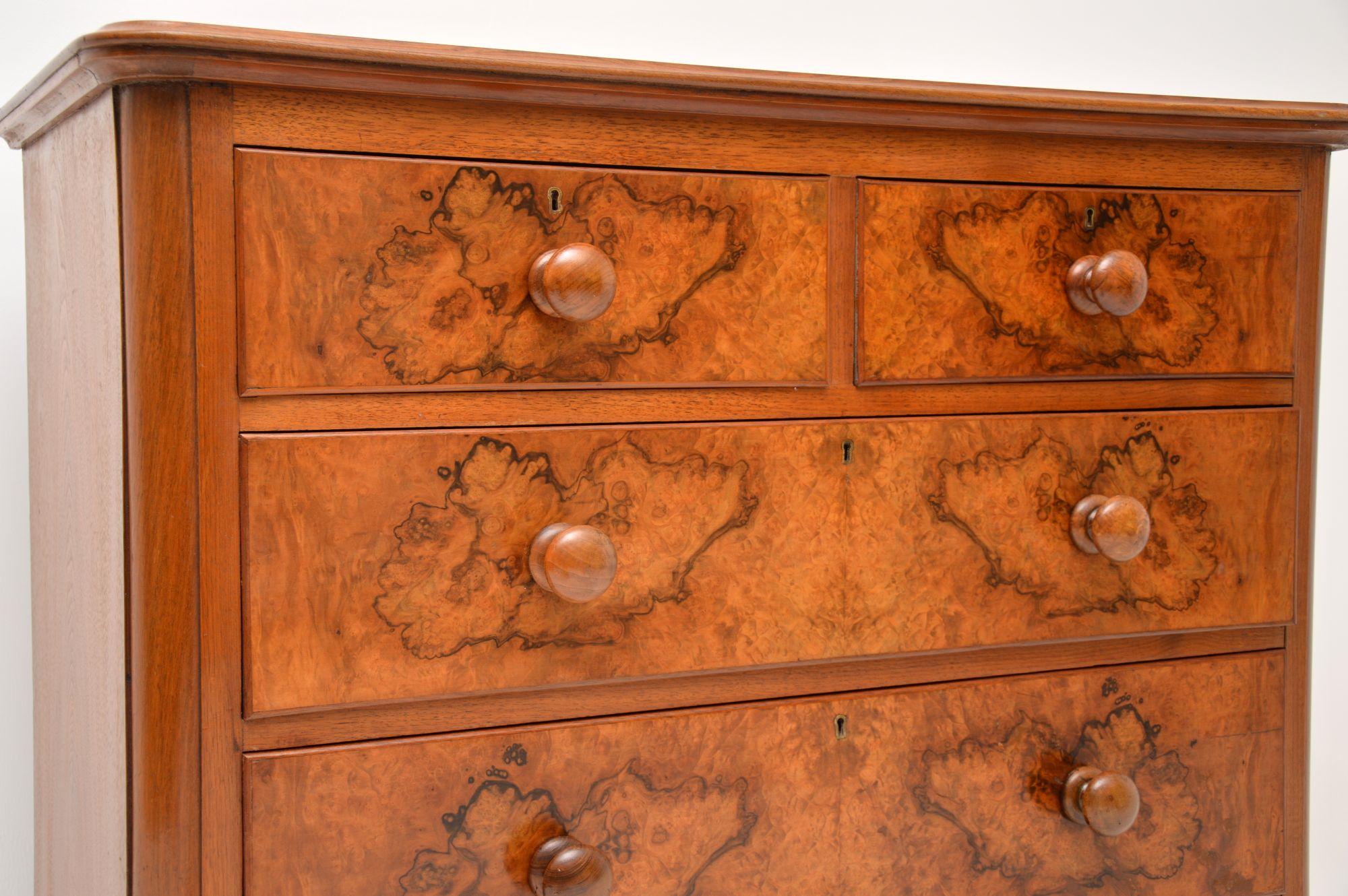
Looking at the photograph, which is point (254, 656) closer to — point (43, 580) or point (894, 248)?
point (43, 580)

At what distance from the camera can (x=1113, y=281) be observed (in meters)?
1.19

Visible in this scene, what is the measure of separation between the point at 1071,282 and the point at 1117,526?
25cm

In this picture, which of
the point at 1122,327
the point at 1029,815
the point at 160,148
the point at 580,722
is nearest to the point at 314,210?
the point at 160,148

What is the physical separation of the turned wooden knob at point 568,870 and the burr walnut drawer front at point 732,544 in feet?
0.47

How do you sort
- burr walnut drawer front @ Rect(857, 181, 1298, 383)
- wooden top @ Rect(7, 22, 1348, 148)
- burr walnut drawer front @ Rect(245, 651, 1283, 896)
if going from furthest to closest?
burr walnut drawer front @ Rect(857, 181, 1298, 383) < burr walnut drawer front @ Rect(245, 651, 1283, 896) < wooden top @ Rect(7, 22, 1348, 148)

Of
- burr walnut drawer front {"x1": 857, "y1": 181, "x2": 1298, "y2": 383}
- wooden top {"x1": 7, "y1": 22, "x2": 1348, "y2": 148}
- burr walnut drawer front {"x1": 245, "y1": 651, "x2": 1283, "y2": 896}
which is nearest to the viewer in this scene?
wooden top {"x1": 7, "y1": 22, "x2": 1348, "y2": 148}

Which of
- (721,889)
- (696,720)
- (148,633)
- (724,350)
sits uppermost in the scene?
(724,350)

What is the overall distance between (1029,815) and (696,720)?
38 cm

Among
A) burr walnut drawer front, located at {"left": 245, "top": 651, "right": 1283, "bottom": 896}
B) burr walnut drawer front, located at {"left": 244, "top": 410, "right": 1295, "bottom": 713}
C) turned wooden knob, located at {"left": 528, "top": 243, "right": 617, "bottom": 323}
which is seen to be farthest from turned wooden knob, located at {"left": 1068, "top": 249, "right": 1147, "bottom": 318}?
turned wooden knob, located at {"left": 528, "top": 243, "right": 617, "bottom": 323}

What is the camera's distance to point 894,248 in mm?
1176

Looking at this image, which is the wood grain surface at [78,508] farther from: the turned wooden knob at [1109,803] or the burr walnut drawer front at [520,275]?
the turned wooden knob at [1109,803]

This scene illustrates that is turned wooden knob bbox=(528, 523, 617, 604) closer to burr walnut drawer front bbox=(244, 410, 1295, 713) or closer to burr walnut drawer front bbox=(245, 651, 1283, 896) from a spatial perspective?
burr walnut drawer front bbox=(244, 410, 1295, 713)

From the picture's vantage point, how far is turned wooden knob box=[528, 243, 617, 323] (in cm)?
102

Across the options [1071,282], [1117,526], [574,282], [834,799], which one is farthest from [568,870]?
[1071,282]
